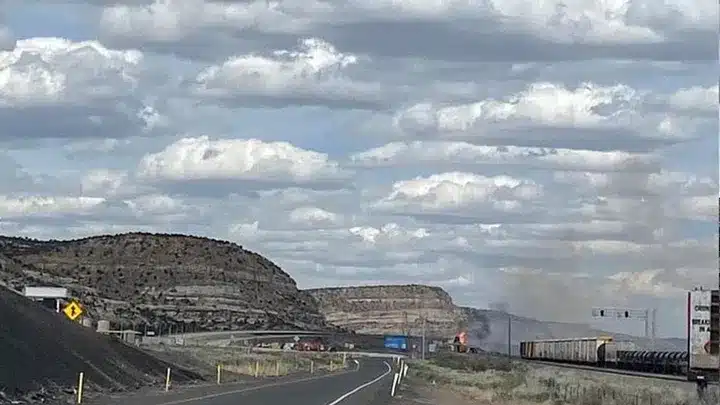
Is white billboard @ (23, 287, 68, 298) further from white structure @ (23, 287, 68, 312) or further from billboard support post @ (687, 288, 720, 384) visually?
billboard support post @ (687, 288, 720, 384)

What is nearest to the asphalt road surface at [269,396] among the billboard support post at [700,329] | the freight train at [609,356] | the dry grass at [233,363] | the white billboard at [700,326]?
the dry grass at [233,363]

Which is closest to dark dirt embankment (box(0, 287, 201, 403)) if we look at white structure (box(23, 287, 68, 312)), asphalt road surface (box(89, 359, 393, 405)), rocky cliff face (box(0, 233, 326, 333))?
asphalt road surface (box(89, 359, 393, 405))

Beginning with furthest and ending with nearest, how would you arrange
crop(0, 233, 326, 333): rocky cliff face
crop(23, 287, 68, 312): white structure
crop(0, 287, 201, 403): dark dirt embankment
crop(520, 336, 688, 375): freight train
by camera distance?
crop(0, 233, 326, 333): rocky cliff face < crop(23, 287, 68, 312): white structure < crop(520, 336, 688, 375): freight train < crop(0, 287, 201, 403): dark dirt embankment

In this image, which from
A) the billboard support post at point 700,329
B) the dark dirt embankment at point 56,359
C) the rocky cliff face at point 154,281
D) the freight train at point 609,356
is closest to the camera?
the billboard support post at point 700,329

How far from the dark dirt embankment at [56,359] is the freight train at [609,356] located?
31229 mm

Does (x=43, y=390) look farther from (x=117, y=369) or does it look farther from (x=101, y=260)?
(x=101, y=260)

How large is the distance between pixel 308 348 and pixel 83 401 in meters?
131

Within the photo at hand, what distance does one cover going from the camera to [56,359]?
5669cm

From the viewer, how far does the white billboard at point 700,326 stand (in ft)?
121

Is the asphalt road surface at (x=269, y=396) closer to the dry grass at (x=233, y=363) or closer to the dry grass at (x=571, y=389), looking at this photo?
the dry grass at (x=571, y=389)

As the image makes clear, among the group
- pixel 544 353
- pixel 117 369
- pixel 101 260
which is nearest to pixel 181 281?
pixel 101 260

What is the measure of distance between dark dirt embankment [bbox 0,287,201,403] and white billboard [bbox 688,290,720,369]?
67.0ft

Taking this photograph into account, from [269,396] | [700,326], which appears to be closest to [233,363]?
[269,396]

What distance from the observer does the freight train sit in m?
90.1
